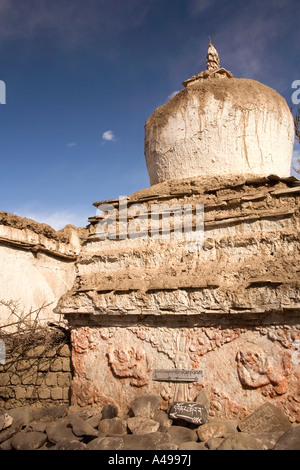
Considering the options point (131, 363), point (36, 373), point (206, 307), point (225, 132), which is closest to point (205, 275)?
point (206, 307)

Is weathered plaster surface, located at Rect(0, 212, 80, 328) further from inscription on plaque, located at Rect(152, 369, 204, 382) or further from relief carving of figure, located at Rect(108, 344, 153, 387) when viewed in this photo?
inscription on plaque, located at Rect(152, 369, 204, 382)

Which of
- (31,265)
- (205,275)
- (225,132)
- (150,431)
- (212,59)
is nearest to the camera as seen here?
(150,431)

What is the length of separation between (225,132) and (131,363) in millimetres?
3776

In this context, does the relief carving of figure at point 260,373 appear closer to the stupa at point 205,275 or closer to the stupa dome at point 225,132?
the stupa at point 205,275

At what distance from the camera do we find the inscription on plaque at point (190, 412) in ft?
12.9

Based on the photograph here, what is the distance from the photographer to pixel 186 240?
16.5ft

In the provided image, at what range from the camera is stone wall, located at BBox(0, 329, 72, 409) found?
17.1 ft

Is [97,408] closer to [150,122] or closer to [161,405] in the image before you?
[161,405]

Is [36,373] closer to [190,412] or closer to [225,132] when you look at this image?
[190,412]

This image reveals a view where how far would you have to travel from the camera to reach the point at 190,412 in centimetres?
399

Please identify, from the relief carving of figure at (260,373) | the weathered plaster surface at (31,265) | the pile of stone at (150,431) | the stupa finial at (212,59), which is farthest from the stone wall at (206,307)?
the stupa finial at (212,59)

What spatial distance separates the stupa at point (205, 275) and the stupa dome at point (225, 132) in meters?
0.02
